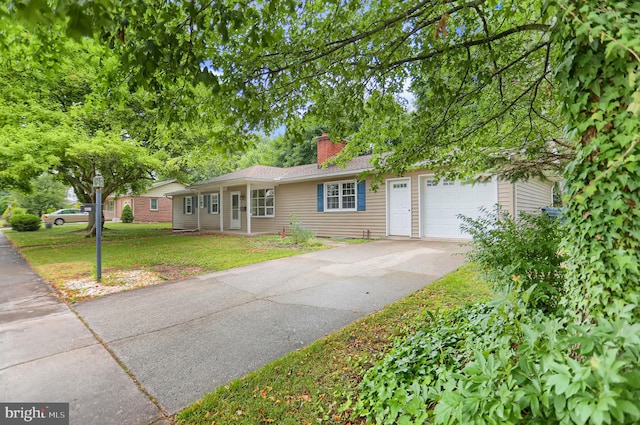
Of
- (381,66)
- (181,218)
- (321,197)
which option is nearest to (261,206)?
(321,197)

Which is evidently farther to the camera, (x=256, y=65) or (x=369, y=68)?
(x=369, y=68)

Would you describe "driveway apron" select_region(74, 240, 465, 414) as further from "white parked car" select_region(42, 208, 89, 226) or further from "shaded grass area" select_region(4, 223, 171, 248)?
"white parked car" select_region(42, 208, 89, 226)

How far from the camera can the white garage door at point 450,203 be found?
960cm

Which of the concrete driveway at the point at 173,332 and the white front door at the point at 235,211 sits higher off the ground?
the white front door at the point at 235,211

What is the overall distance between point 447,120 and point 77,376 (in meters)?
4.60

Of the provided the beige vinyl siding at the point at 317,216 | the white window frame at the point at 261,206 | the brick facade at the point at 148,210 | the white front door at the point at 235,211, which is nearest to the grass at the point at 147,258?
the beige vinyl siding at the point at 317,216

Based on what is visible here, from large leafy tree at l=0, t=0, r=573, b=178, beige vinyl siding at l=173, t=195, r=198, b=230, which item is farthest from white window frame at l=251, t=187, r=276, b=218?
large leafy tree at l=0, t=0, r=573, b=178

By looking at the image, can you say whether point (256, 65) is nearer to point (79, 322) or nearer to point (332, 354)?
point (332, 354)

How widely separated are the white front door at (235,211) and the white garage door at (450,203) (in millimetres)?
10255

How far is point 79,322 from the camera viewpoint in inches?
162

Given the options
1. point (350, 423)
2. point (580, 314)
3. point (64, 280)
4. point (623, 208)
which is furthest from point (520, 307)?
point (64, 280)

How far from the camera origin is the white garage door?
31.5 ft

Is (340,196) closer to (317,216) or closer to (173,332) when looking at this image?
(317,216)

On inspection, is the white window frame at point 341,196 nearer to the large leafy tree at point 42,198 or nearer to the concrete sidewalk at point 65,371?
the concrete sidewalk at point 65,371
